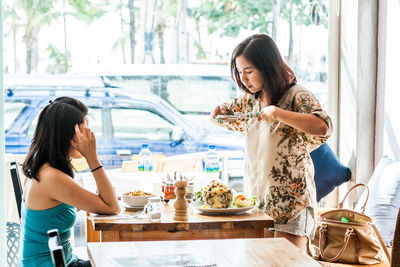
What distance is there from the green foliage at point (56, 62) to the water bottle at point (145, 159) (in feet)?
2.51

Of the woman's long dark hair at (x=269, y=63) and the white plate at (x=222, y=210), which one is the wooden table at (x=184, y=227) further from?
the woman's long dark hair at (x=269, y=63)

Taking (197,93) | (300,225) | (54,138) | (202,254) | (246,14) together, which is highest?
(246,14)

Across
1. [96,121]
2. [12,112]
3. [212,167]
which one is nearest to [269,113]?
[212,167]

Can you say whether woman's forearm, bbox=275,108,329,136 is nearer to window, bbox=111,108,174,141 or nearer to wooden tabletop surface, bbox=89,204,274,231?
wooden tabletop surface, bbox=89,204,274,231

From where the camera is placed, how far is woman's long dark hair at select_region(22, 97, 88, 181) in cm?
220

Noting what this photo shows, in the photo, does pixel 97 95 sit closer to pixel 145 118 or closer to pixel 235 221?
pixel 145 118

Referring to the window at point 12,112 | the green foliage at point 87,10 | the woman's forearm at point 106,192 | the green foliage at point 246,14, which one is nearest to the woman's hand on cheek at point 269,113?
the woman's forearm at point 106,192

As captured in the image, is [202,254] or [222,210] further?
[222,210]

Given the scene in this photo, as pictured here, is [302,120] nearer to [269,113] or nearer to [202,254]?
[269,113]

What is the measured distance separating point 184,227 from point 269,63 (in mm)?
783

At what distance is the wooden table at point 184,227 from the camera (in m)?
2.04

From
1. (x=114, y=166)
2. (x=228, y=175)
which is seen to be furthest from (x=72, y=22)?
(x=228, y=175)

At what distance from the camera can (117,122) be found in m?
3.83

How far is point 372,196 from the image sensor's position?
318 centimetres
